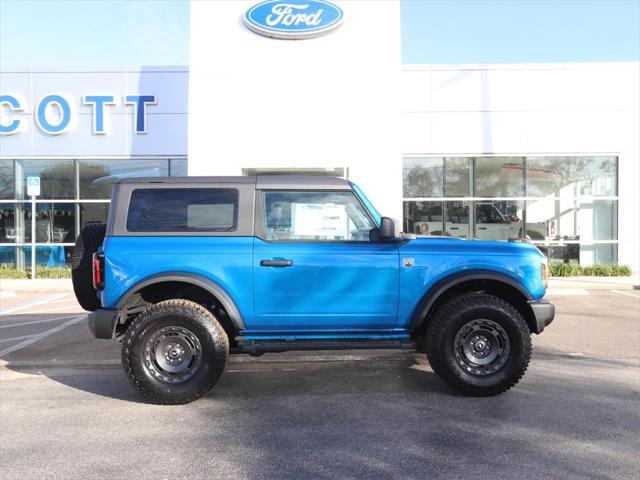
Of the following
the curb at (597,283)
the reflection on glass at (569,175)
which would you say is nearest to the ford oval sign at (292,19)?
the reflection on glass at (569,175)

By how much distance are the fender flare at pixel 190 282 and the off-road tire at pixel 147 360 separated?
0.65 ft

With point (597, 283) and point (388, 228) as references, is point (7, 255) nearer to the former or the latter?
point (388, 228)

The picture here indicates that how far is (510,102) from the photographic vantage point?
48.2 feet

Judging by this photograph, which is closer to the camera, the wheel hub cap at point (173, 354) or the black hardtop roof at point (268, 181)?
the wheel hub cap at point (173, 354)

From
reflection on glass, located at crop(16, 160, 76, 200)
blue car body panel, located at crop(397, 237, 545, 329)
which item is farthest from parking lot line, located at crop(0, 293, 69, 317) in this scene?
blue car body panel, located at crop(397, 237, 545, 329)

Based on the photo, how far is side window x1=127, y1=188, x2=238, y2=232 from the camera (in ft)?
14.8

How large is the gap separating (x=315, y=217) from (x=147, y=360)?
197cm

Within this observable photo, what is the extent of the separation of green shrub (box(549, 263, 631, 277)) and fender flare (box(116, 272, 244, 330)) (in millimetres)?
12956

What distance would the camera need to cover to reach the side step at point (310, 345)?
446 cm

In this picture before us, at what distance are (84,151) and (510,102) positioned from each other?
1318 centimetres

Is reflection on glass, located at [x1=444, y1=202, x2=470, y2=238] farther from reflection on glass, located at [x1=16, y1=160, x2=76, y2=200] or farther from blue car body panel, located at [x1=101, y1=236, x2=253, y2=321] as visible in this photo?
reflection on glass, located at [x1=16, y1=160, x2=76, y2=200]

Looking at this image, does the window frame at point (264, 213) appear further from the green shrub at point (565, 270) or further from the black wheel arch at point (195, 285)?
the green shrub at point (565, 270)

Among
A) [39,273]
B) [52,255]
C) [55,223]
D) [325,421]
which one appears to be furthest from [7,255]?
[325,421]

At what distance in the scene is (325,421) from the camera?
394cm
